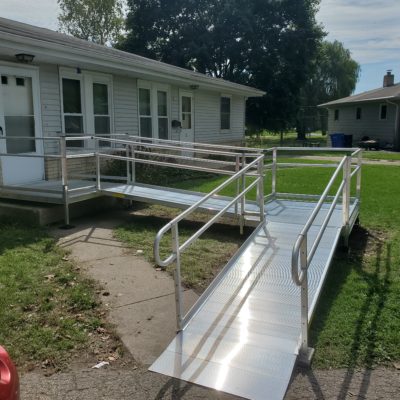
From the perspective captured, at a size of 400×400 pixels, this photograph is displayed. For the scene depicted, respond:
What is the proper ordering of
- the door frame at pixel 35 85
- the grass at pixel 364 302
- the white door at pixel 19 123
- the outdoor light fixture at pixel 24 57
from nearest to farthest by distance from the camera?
the grass at pixel 364 302 < the outdoor light fixture at pixel 24 57 < the white door at pixel 19 123 < the door frame at pixel 35 85

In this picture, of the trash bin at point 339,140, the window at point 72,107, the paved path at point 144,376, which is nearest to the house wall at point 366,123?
the trash bin at point 339,140

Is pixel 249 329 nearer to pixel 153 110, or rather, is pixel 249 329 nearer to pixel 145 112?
pixel 145 112

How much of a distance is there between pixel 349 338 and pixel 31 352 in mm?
2452

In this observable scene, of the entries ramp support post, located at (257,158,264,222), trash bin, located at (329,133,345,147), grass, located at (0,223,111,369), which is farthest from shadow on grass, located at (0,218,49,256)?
trash bin, located at (329,133,345,147)

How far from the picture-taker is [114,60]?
9562 millimetres

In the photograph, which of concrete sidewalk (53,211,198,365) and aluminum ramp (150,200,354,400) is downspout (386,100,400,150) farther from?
concrete sidewalk (53,211,198,365)

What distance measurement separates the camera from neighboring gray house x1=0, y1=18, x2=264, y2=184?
26.6 feet

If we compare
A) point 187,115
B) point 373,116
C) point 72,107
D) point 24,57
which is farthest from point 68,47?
point 373,116

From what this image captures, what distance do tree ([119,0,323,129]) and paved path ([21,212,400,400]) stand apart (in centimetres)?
2597

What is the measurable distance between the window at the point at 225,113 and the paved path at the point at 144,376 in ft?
47.1

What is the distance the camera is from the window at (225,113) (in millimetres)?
18422

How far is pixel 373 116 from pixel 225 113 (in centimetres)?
1397

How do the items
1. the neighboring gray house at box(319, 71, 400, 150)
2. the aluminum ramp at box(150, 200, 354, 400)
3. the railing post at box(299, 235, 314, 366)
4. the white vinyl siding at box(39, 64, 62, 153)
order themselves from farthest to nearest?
1. the neighboring gray house at box(319, 71, 400, 150)
2. the white vinyl siding at box(39, 64, 62, 153)
3. the railing post at box(299, 235, 314, 366)
4. the aluminum ramp at box(150, 200, 354, 400)

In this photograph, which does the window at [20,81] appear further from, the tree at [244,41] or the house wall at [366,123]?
the house wall at [366,123]
